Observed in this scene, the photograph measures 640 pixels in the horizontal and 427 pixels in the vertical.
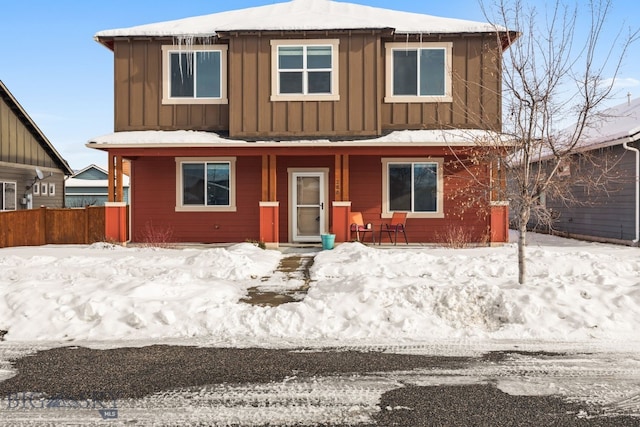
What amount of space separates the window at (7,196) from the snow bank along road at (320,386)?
722 inches

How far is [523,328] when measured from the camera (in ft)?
20.0

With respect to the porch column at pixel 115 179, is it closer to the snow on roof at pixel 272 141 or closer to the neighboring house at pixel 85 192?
the snow on roof at pixel 272 141

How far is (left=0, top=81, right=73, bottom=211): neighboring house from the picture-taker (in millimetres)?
21344

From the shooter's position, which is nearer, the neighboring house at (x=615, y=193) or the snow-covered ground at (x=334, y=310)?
the snow-covered ground at (x=334, y=310)

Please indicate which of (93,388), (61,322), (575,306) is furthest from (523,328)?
(61,322)

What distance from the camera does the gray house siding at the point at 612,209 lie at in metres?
14.9

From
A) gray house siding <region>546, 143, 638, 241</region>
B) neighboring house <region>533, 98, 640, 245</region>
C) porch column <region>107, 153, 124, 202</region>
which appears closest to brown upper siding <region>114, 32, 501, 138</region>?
porch column <region>107, 153, 124, 202</region>

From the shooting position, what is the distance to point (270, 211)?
46.4ft

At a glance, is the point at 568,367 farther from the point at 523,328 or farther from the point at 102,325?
the point at 102,325

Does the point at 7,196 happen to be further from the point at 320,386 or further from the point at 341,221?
the point at 320,386

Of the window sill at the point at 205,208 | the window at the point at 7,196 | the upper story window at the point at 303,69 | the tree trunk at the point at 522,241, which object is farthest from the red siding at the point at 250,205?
the window at the point at 7,196

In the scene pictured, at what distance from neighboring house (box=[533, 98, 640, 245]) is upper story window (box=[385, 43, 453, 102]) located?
4.44 meters

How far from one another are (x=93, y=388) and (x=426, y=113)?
1289 centimetres

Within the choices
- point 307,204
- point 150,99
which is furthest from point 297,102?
point 150,99
